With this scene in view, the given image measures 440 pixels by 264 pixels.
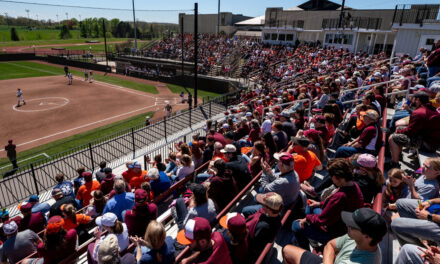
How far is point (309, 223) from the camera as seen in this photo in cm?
361

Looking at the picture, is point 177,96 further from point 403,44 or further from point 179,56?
point 403,44

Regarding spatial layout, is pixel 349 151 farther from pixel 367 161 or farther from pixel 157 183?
pixel 157 183

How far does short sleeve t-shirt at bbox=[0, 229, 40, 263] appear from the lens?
4742mm

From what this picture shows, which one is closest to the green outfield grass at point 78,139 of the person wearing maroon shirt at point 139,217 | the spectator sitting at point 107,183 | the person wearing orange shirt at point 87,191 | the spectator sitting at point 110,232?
the person wearing orange shirt at point 87,191

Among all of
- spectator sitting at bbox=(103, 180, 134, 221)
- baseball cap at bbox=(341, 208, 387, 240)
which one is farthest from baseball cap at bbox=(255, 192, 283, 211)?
spectator sitting at bbox=(103, 180, 134, 221)

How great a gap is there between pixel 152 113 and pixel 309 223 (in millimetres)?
21381

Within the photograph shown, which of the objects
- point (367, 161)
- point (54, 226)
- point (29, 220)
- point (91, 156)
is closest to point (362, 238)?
point (367, 161)

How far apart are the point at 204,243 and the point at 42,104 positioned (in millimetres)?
28809

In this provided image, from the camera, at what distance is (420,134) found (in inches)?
217

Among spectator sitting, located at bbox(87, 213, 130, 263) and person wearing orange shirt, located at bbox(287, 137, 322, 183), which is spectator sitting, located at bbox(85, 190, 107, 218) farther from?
person wearing orange shirt, located at bbox(287, 137, 322, 183)

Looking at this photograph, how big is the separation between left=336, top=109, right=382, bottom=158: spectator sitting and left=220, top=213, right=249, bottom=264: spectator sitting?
3464mm

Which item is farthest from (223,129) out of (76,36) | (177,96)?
(76,36)

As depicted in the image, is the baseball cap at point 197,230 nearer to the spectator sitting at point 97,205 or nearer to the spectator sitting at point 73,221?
the spectator sitting at point 73,221

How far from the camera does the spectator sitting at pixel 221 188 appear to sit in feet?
16.1
